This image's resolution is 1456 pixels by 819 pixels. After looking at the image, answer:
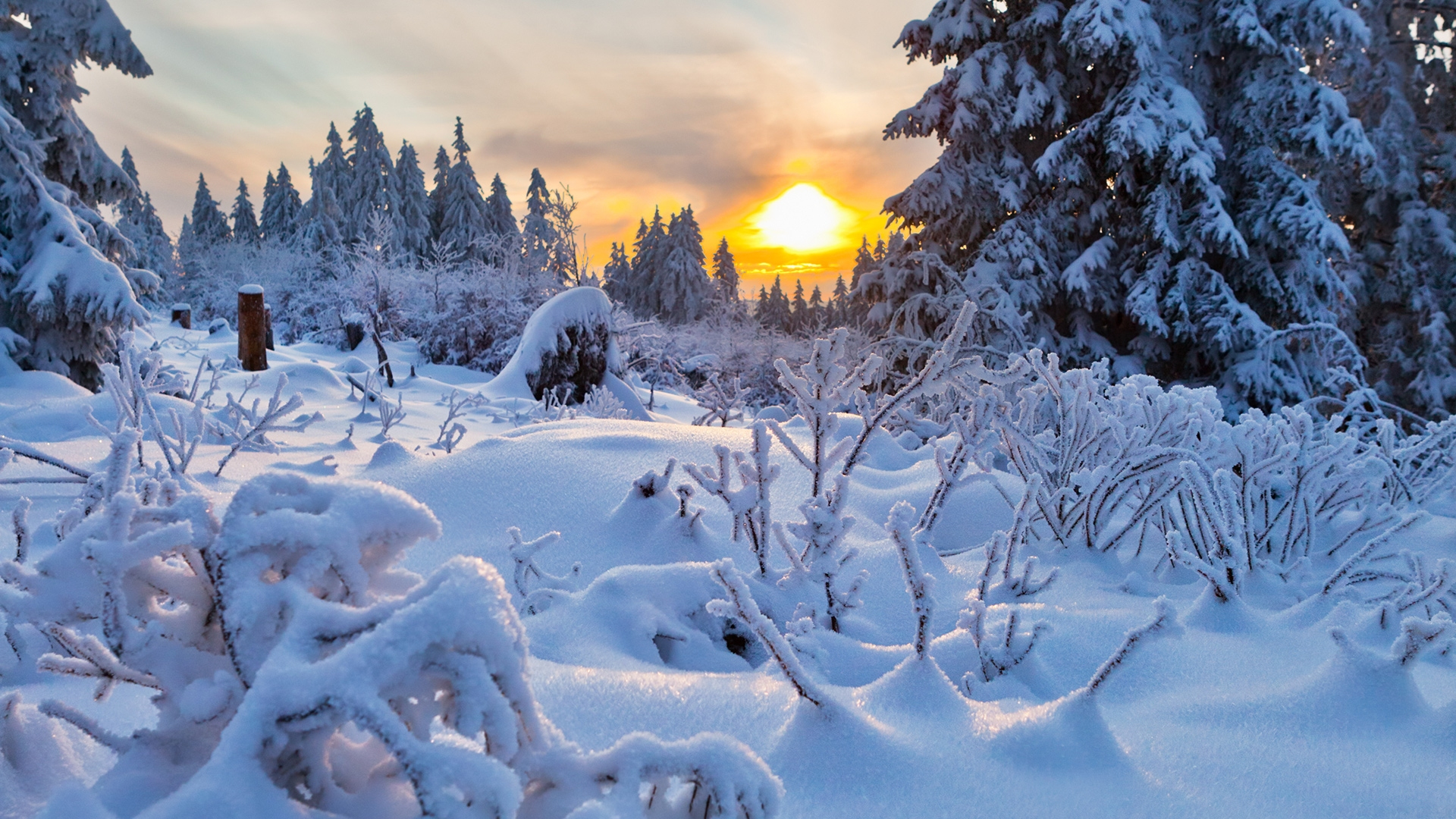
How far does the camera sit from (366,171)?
41.9 m

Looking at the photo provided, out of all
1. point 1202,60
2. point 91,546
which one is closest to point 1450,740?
point 91,546

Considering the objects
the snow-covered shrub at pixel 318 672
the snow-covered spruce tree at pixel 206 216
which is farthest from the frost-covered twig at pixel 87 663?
the snow-covered spruce tree at pixel 206 216

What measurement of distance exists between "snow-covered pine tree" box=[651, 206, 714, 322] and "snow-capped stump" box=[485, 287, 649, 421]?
35.3m

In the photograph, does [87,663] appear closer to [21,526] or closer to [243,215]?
[21,526]

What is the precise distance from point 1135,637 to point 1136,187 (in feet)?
38.5

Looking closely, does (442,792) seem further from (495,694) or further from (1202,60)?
(1202,60)

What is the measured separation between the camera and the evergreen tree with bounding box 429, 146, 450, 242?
45719mm

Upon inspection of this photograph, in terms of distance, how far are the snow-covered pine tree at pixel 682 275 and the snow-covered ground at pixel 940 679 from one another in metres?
42.3

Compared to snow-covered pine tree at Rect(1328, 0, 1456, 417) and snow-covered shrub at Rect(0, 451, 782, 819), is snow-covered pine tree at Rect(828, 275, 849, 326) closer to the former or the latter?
snow-covered pine tree at Rect(1328, 0, 1456, 417)

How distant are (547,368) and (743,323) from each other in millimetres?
23147

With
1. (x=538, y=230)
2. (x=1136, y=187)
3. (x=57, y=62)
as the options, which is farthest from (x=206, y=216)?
(x=1136, y=187)

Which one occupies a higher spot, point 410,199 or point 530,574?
point 410,199

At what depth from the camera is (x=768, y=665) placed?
4.76 feet

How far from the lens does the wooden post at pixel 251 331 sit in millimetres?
8156
